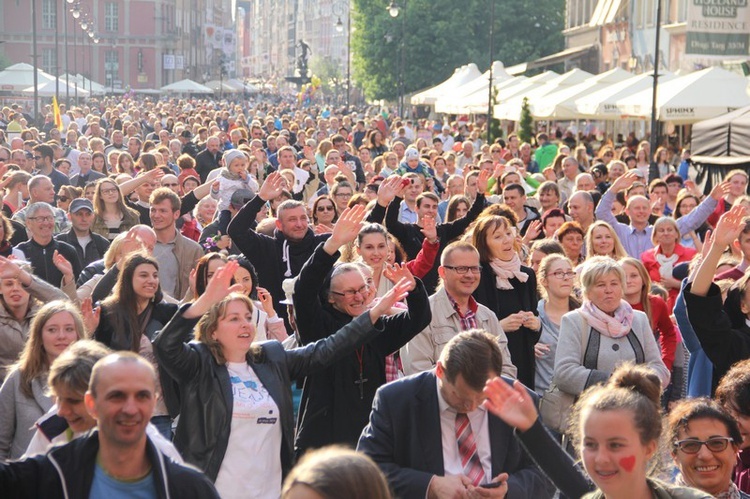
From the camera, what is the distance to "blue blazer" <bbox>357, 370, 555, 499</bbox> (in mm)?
5164

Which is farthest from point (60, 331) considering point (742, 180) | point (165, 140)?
point (165, 140)

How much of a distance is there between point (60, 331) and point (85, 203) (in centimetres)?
497

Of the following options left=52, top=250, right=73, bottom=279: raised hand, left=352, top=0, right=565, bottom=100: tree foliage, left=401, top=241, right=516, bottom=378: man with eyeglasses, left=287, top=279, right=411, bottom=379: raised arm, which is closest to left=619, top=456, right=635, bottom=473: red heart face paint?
left=287, top=279, right=411, bottom=379: raised arm

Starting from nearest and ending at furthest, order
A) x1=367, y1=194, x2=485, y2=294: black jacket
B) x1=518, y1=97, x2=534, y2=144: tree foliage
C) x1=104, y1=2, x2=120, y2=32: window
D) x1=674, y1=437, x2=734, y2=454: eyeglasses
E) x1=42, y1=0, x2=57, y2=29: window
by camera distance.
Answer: x1=674, y1=437, x2=734, y2=454: eyeglasses < x1=367, y1=194, x2=485, y2=294: black jacket < x1=518, y1=97, x2=534, y2=144: tree foliage < x1=42, y1=0, x2=57, y2=29: window < x1=104, y1=2, x2=120, y2=32: window

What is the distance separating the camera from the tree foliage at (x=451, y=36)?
2625 inches

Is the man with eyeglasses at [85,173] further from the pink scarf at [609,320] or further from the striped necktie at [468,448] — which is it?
the striped necktie at [468,448]

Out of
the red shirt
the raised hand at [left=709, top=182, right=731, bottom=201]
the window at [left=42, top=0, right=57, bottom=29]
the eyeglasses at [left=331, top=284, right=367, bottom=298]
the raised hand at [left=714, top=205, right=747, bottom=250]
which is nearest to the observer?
the raised hand at [left=714, top=205, right=747, bottom=250]

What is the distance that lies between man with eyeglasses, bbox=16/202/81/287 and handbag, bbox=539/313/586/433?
4.41 m

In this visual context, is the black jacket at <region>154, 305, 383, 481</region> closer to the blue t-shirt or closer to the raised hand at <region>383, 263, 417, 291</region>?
the raised hand at <region>383, 263, 417, 291</region>

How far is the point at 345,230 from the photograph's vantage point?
23.6ft

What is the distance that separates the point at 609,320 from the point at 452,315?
0.82 m

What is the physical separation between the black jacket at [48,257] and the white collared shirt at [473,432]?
18.7 feet

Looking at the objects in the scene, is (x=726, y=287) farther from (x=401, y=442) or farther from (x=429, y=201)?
(x=429, y=201)

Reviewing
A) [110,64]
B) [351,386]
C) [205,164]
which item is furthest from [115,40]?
[351,386]
